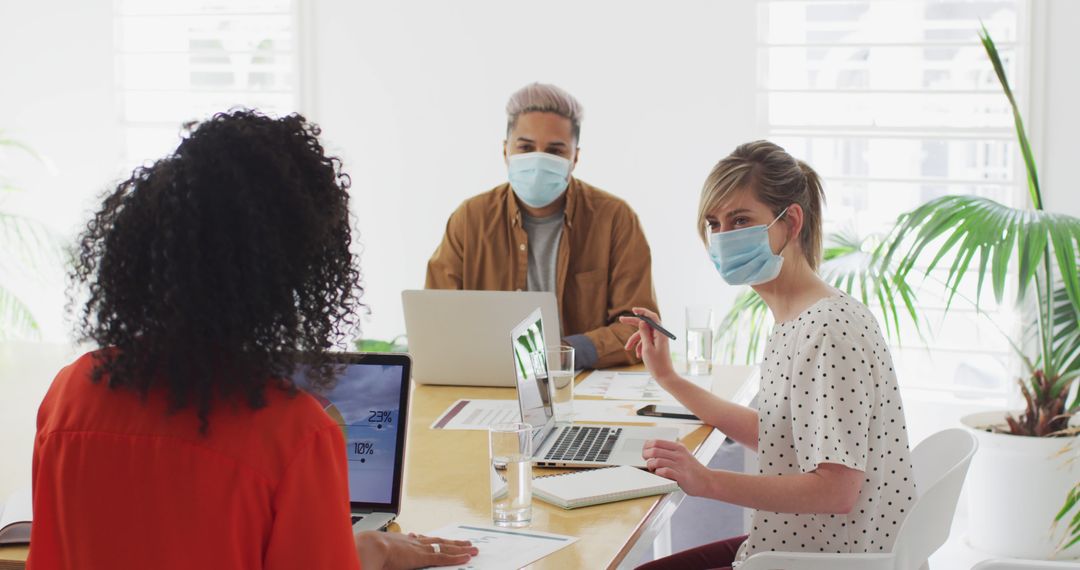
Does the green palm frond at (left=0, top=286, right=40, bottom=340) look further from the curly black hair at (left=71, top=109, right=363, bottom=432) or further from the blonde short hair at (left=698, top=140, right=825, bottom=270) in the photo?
the curly black hair at (left=71, top=109, right=363, bottom=432)

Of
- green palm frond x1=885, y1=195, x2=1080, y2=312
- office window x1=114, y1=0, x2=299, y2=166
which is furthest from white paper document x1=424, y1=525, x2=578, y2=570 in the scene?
office window x1=114, y1=0, x2=299, y2=166

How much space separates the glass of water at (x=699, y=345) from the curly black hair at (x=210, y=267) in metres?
1.53

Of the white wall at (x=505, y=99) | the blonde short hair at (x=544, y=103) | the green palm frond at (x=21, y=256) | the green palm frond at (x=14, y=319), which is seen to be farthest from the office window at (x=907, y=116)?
the green palm frond at (x=14, y=319)

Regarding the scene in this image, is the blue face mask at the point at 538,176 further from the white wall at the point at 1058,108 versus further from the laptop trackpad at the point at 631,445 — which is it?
the white wall at the point at 1058,108

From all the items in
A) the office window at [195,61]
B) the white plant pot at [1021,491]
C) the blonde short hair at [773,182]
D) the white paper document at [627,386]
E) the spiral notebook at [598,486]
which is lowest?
the white plant pot at [1021,491]

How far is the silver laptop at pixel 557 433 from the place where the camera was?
186 centimetres

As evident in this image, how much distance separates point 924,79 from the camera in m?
3.78

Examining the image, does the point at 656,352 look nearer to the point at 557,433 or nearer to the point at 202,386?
the point at 557,433

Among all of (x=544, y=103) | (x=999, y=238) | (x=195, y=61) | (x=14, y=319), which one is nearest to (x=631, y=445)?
(x=544, y=103)

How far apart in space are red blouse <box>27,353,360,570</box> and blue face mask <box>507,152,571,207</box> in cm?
188

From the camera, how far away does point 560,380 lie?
85.0 inches

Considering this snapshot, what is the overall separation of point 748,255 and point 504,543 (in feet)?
2.35

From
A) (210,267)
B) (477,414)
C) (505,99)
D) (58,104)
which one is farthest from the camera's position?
(58,104)

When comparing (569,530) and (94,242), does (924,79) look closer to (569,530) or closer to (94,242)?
(569,530)
